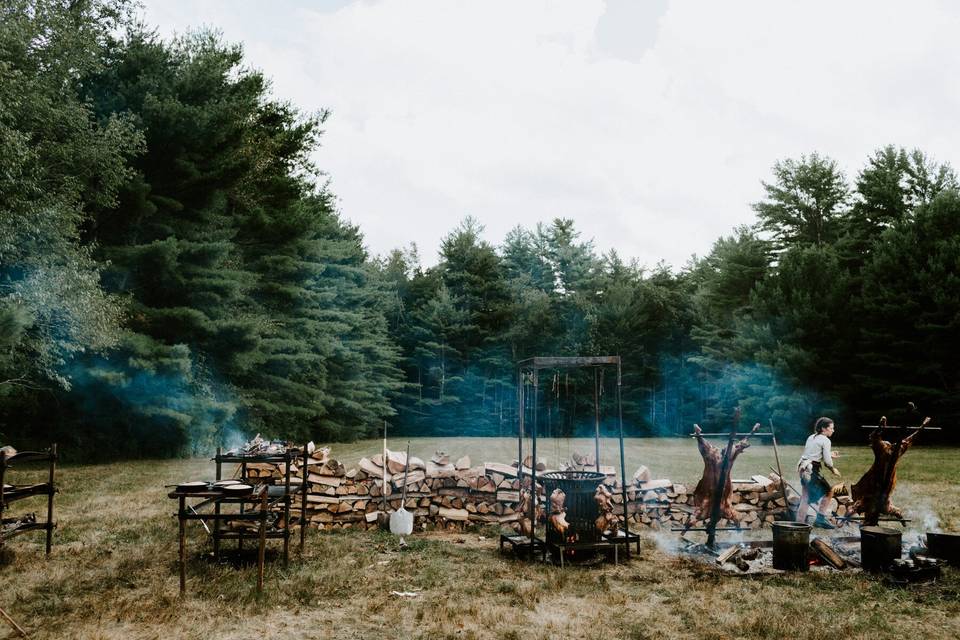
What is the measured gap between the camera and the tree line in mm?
14539

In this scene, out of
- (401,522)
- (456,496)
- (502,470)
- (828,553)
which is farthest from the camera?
(502,470)

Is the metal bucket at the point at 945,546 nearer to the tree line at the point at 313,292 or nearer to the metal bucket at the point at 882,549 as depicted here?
the metal bucket at the point at 882,549

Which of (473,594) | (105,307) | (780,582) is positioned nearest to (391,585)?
(473,594)

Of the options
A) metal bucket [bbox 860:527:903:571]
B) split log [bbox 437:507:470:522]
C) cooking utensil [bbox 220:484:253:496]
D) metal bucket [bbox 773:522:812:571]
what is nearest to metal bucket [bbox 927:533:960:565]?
metal bucket [bbox 860:527:903:571]

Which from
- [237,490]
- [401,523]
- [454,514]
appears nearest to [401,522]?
[401,523]

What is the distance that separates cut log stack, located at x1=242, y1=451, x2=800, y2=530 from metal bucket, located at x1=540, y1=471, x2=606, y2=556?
1.83m

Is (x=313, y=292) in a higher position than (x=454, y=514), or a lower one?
higher

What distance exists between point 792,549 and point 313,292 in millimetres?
19796

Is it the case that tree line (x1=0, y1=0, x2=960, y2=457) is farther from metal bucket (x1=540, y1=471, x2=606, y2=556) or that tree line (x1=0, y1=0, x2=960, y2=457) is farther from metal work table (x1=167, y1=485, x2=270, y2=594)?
metal work table (x1=167, y1=485, x2=270, y2=594)

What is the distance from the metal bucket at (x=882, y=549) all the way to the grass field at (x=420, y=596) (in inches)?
13.5

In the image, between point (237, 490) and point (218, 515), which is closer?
point (218, 515)

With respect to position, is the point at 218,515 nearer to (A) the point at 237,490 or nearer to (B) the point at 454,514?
(A) the point at 237,490

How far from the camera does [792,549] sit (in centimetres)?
649

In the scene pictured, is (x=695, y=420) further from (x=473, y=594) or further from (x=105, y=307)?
(x=473, y=594)
